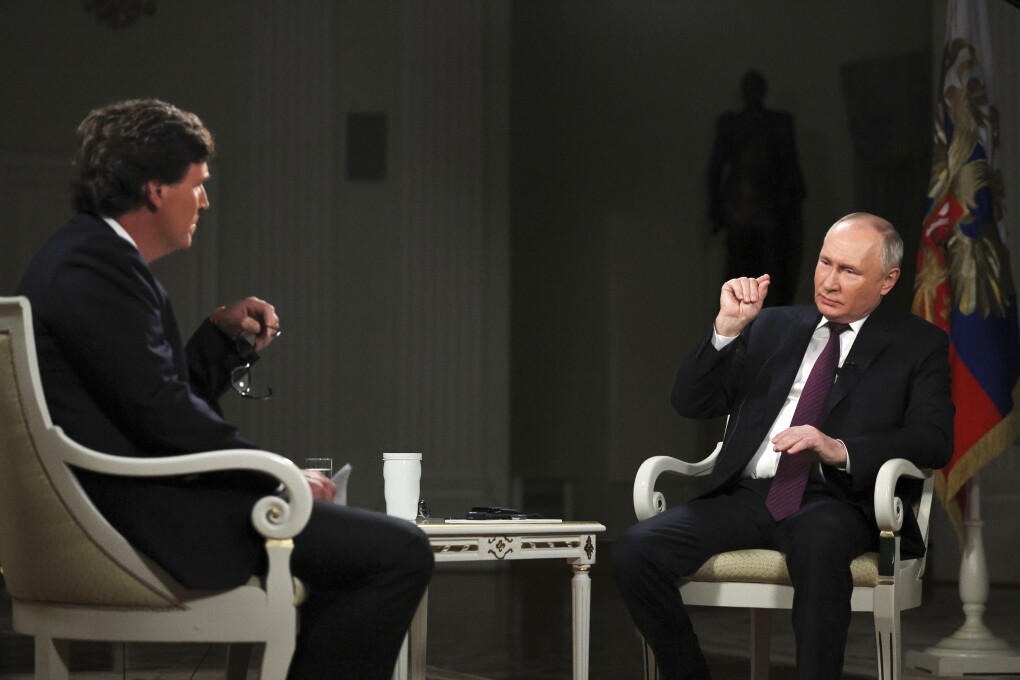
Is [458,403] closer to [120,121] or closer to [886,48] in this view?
[886,48]

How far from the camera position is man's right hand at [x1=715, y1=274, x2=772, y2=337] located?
267 centimetres

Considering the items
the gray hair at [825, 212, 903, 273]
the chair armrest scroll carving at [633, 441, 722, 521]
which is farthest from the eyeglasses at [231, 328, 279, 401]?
the gray hair at [825, 212, 903, 273]

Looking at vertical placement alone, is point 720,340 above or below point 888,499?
above

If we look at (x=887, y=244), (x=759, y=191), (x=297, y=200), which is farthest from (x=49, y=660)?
(x=759, y=191)

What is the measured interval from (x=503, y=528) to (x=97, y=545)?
0.93 meters

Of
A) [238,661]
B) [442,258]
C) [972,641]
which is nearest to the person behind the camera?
[238,661]

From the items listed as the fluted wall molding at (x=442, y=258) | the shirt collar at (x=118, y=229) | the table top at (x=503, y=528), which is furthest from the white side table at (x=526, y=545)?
the fluted wall molding at (x=442, y=258)

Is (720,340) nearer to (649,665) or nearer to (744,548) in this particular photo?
(744,548)

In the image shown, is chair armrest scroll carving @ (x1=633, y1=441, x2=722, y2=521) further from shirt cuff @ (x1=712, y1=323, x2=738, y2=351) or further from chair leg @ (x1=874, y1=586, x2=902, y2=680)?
chair leg @ (x1=874, y1=586, x2=902, y2=680)

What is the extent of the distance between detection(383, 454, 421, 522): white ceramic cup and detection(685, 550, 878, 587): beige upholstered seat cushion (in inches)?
24.1

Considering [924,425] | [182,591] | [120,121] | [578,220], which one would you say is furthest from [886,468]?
[578,220]

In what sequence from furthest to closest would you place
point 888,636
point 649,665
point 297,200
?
1. point 297,200
2. point 649,665
3. point 888,636

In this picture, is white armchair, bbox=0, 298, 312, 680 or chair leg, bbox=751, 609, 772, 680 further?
chair leg, bbox=751, 609, 772, 680

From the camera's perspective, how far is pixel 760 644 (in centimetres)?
294
